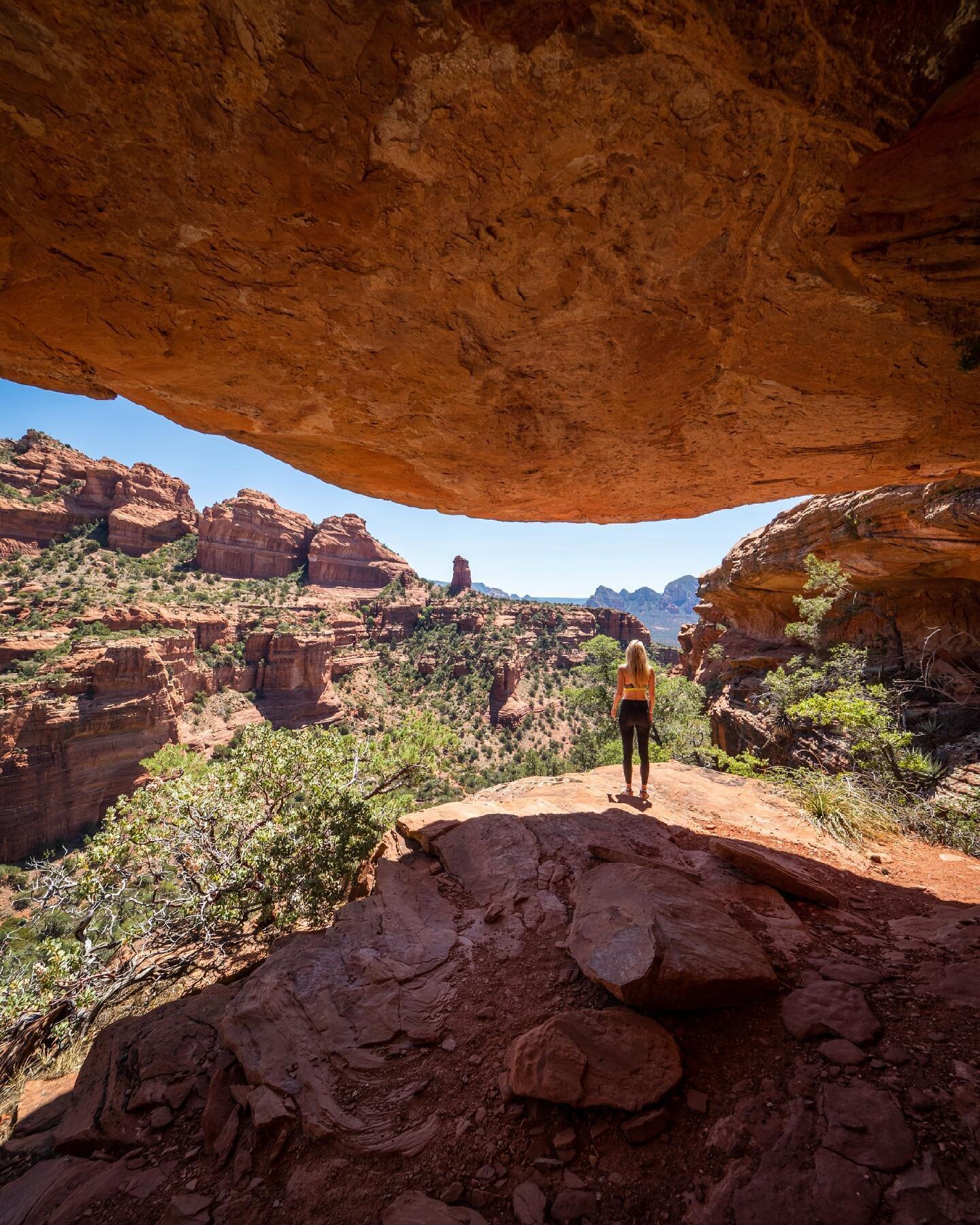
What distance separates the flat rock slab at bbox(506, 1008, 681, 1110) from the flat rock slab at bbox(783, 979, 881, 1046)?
59cm

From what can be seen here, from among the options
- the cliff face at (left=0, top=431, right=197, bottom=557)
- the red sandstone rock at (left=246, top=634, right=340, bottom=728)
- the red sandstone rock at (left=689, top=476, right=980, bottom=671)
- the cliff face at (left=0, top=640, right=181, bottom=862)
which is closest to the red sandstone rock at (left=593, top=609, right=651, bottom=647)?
the red sandstone rock at (left=246, top=634, right=340, bottom=728)

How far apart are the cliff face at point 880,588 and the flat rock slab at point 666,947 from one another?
757 cm

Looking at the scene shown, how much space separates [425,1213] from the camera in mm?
1557

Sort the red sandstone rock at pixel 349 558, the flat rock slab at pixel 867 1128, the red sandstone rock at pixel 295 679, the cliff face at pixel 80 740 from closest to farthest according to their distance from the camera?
the flat rock slab at pixel 867 1128 → the cliff face at pixel 80 740 → the red sandstone rock at pixel 295 679 → the red sandstone rock at pixel 349 558

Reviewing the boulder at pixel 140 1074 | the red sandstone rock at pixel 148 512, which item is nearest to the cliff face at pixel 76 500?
the red sandstone rock at pixel 148 512

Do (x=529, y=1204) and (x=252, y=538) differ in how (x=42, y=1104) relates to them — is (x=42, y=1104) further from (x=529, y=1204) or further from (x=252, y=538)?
(x=252, y=538)

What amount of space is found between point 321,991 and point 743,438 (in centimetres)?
498

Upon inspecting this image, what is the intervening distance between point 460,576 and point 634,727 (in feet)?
211

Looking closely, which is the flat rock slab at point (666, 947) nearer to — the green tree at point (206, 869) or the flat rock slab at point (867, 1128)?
the flat rock slab at point (867, 1128)

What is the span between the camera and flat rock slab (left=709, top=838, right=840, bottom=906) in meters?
3.07

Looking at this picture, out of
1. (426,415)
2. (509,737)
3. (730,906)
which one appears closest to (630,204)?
(426,415)

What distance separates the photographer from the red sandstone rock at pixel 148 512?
41.7m

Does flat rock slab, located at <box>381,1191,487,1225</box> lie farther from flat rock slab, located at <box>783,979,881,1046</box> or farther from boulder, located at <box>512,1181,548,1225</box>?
flat rock slab, located at <box>783,979,881,1046</box>

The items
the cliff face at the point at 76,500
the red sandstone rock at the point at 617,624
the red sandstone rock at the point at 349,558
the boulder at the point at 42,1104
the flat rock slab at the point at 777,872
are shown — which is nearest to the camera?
the boulder at the point at 42,1104
